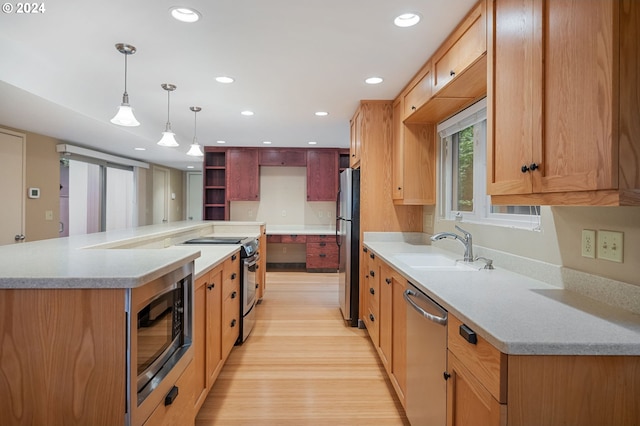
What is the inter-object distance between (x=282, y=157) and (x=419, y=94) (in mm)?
3826

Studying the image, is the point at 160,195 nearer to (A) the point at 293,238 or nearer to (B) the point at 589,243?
(A) the point at 293,238

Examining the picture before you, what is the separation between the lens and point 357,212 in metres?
3.35

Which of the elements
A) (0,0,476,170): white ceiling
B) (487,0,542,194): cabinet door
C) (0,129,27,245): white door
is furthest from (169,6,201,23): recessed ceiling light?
(0,129,27,245): white door

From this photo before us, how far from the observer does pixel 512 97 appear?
1331 mm

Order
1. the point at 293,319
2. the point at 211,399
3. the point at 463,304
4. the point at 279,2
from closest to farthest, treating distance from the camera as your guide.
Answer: the point at 463,304
the point at 279,2
the point at 211,399
the point at 293,319

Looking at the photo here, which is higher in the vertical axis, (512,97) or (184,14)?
(184,14)

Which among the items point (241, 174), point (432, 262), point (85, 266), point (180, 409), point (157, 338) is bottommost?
point (180, 409)

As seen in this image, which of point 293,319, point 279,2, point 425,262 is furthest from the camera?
point 293,319

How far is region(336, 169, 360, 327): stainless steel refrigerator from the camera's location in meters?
3.38

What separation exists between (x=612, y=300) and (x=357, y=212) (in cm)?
226

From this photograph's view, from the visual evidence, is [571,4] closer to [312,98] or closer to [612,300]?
[612,300]

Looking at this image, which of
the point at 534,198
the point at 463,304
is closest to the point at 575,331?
the point at 463,304

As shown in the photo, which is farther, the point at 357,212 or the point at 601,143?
the point at 357,212

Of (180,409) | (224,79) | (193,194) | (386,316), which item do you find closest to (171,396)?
(180,409)
